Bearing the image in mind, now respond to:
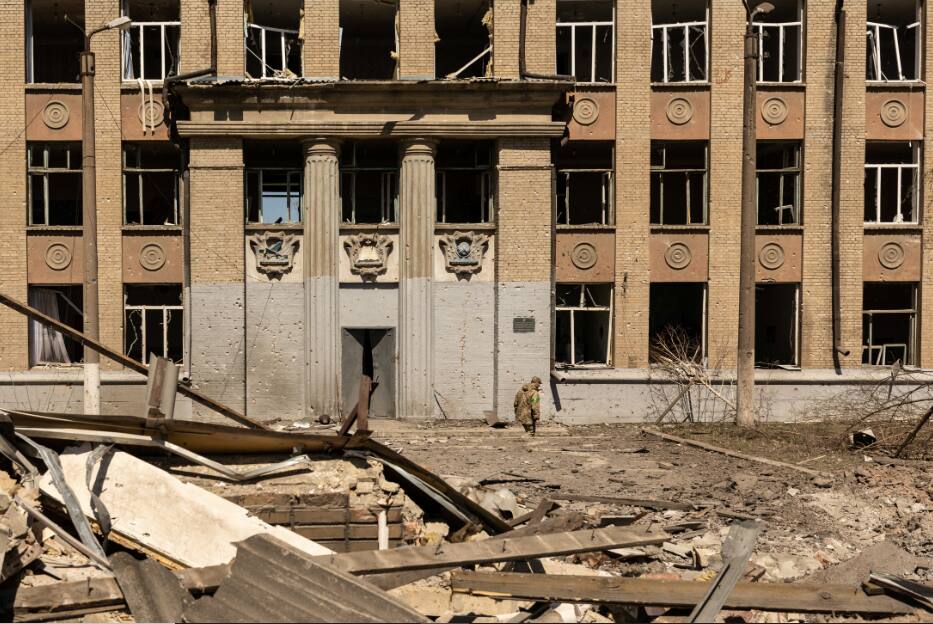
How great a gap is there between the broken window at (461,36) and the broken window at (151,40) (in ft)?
21.9

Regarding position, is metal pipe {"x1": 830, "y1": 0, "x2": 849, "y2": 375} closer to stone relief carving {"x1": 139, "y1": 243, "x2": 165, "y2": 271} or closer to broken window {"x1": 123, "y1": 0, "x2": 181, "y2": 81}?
broken window {"x1": 123, "y1": 0, "x2": 181, "y2": 81}

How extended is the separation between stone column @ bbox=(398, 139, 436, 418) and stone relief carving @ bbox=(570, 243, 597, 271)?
3.62m

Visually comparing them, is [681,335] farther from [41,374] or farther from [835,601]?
[41,374]

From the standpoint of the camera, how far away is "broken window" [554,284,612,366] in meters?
20.0

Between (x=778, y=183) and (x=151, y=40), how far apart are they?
16847mm

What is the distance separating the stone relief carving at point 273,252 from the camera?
754 inches

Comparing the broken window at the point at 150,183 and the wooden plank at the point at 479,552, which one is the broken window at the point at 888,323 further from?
the broken window at the point at 150,183

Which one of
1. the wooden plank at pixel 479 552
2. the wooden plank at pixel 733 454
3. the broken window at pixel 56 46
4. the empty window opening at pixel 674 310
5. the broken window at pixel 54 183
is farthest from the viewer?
the empty window opening at pixel 674 310

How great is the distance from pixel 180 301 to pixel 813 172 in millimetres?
16454

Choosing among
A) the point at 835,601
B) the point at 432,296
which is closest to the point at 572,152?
the point at 432,296

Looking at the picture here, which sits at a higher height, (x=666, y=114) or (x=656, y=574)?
(x=666, y=114)

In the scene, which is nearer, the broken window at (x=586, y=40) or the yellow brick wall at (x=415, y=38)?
the yellow brick wall at (x=415, y=38)

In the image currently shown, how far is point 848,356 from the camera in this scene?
19781 mm

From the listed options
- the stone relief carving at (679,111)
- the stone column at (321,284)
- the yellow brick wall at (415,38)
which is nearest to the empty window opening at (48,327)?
the stone column at (321,284)
